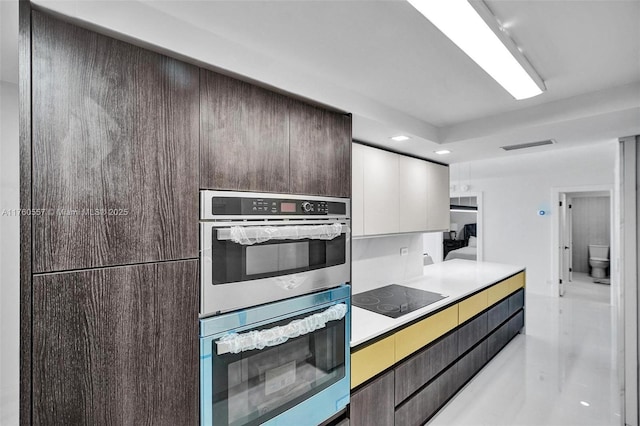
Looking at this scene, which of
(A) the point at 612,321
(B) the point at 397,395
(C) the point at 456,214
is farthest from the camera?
(C) the point at 456,214

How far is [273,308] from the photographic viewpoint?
1433 millimetres

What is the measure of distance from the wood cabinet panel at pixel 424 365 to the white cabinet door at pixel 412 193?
3.20ft

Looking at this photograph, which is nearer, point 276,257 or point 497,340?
point 276,257

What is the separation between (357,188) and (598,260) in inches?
309

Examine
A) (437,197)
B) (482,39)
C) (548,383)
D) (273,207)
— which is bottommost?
(548,383)

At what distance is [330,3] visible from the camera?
1.14m

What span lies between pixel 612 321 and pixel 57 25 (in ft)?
21.0

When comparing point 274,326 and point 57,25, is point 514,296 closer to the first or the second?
point 274,326

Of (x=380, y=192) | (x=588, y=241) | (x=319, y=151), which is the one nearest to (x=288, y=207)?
(x=319, y=151)

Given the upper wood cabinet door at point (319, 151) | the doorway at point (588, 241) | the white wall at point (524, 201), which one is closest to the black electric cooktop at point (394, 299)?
the upper wood cabinet door at point (319, 151)

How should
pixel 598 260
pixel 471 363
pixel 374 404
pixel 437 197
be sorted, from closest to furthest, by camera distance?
pixel 374 404 → pixel 471 363 → pixel 437 197 → pixel 598 260

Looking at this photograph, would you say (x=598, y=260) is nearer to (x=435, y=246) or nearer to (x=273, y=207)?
(x=435, y=246)

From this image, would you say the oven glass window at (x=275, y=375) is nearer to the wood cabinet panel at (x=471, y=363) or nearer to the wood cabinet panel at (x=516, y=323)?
Answer: the wood cabinet panel at (x=471, y=363)

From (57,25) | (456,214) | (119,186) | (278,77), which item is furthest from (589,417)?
(456,214)
